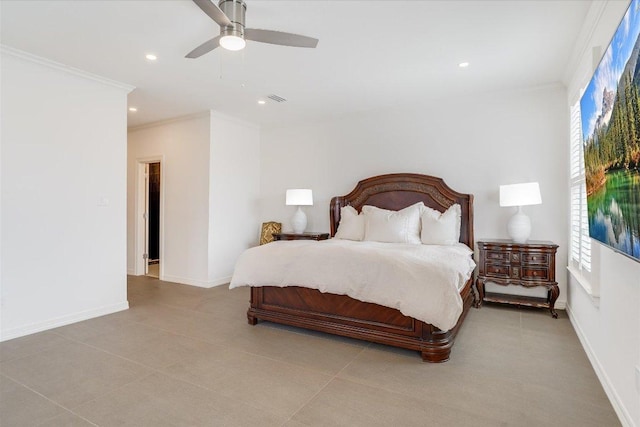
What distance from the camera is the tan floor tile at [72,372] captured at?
2275 millimetres

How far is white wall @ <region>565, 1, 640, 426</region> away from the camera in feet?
5.82

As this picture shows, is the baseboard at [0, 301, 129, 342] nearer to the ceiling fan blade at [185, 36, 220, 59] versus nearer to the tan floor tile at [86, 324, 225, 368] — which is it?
the tan floor tile at [86, 324, 225, 368]

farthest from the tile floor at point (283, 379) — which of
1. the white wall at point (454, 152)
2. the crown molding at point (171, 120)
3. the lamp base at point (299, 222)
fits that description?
the crown molding at point (171, 120)

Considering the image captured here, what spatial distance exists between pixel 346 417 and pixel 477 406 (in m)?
0.83

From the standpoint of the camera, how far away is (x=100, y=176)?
400 centimetres

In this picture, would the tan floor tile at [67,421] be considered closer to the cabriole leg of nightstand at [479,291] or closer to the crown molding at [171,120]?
the cabriole leg of nightstand at [479,291]

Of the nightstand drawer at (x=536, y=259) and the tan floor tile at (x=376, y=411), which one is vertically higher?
the nightstand drawer at (x=536, y=259)

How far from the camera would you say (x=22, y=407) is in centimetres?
210

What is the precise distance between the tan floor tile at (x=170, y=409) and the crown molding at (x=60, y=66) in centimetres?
335

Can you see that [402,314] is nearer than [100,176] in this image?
Yes

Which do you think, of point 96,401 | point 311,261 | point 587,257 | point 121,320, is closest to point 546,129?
point 587,257


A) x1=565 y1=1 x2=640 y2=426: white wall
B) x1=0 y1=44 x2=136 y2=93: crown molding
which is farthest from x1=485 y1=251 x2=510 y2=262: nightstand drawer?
x1=0 y1=44 x2=136 y2=93: crown molding

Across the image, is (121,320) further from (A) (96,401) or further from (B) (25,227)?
(A) (96,401)

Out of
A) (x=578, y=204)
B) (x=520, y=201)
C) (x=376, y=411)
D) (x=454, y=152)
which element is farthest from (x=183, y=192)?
(x=578, y=204)
